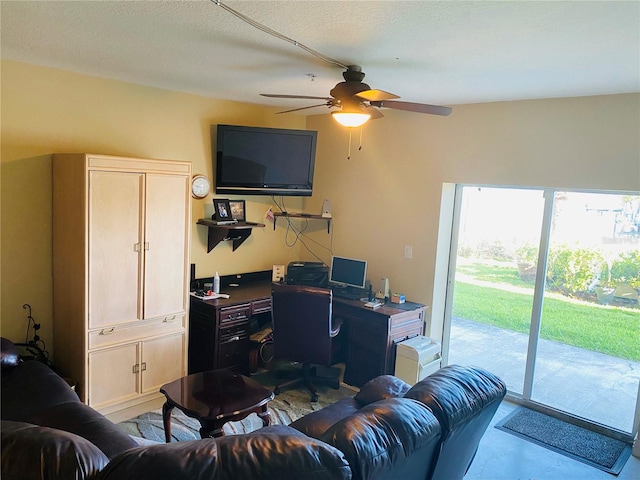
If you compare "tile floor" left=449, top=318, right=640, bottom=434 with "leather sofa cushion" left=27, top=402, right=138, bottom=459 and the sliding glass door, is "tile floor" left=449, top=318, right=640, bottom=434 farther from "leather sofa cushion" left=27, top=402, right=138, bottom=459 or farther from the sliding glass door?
"leather sofa cushion" left=27, top=402, right=138, bottom=459

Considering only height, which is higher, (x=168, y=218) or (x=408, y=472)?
(x=168, y=218)

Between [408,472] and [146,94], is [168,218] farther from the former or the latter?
[408,472]

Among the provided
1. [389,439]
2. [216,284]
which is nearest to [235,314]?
[216,284]

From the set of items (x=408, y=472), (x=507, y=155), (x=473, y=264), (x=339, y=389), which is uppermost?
(x=507, y=155)

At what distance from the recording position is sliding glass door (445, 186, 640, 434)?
3.73 meters

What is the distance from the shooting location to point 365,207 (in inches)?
193

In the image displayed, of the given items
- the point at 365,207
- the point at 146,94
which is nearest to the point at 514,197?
the point at 365,207

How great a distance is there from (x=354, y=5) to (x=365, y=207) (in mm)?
3009

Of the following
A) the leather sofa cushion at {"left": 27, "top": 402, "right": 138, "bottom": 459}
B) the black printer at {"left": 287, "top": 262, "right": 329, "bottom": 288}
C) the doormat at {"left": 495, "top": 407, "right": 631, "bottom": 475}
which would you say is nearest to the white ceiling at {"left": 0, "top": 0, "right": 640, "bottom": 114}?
the black printer at {"left": 287, "top": 262, "right": 329, "bottom": 288}

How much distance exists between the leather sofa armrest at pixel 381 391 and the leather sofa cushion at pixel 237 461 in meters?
1.36

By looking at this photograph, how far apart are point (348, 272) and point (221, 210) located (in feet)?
4.57

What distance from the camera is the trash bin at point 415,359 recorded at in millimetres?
3984

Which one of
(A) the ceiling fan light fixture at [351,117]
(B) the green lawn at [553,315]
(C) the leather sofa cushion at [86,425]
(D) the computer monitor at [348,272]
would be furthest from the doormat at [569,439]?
(C) the leather sofa cushion at [86,425]

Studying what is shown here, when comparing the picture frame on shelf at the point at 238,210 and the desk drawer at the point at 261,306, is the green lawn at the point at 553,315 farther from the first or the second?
the picture frame on shelf at the point at 238,210
